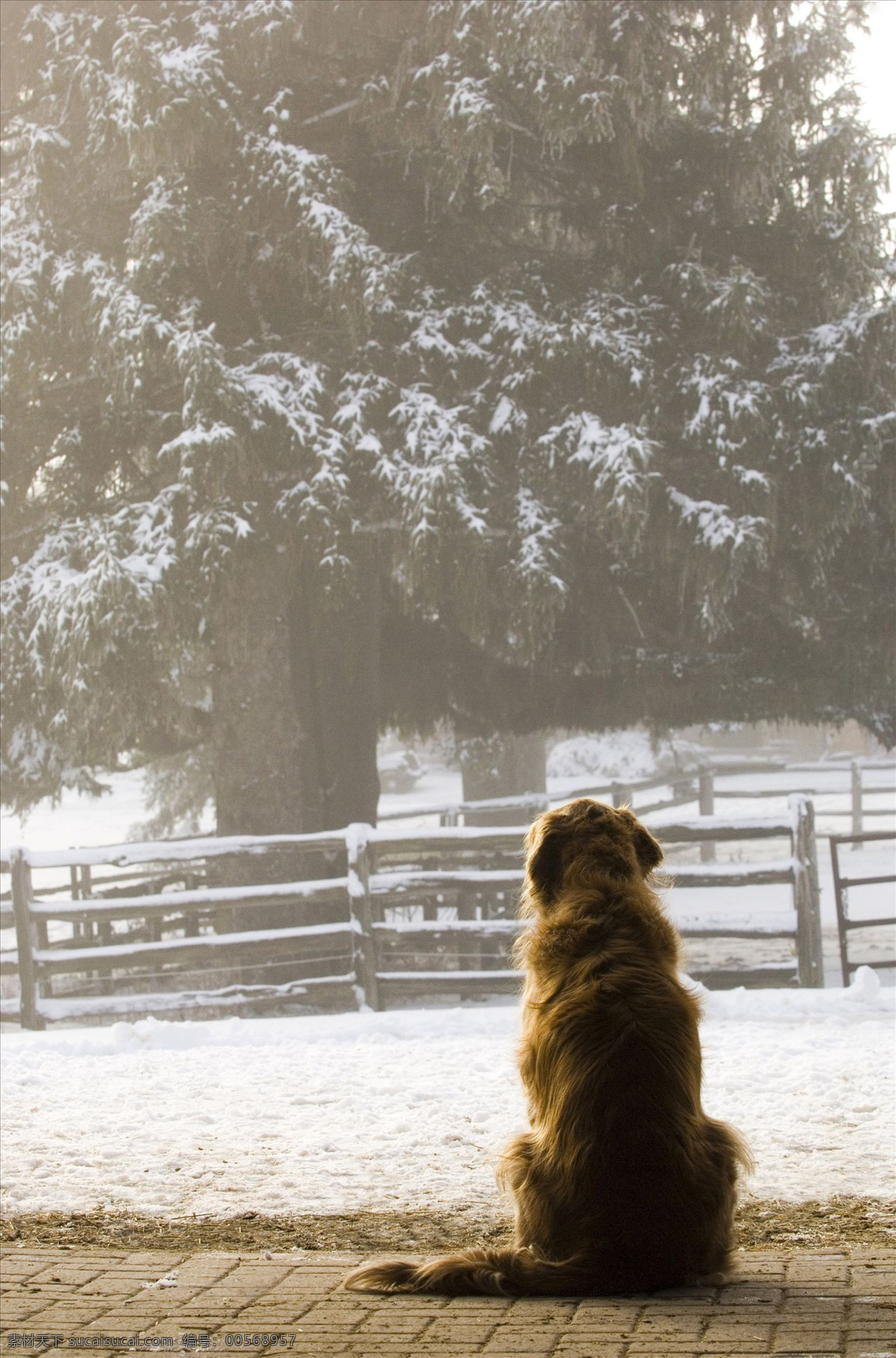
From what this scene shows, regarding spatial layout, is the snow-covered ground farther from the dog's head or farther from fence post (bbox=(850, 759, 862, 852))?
fence post (bbox=(850, 759, 862, 852))

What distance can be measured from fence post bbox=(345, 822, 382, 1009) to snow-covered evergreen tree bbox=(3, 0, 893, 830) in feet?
7.82

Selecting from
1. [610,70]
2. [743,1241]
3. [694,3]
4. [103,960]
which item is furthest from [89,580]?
[743,1241]

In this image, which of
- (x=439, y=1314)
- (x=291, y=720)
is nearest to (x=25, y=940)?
(x=291, y=720)

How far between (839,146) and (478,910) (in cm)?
976

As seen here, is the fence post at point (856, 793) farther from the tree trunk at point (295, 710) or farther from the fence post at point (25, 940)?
the fence post at point (25, 940)

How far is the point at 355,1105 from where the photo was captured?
714cm

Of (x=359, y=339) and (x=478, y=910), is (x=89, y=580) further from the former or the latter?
(x=478, y=910)

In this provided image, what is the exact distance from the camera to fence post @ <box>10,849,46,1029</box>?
1081cm

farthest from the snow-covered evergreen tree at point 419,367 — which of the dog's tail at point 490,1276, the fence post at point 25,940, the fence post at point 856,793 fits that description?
the fence post at point 856,793

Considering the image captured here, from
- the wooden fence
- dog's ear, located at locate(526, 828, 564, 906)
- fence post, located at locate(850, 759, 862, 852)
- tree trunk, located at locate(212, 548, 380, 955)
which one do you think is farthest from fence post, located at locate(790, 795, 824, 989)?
fence post, located at locate(850, 759, 862, 852)

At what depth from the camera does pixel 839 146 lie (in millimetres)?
12773

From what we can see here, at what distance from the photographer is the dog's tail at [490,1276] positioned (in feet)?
12.1

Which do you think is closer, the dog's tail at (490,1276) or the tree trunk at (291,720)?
the dog's tail at (490,1276)

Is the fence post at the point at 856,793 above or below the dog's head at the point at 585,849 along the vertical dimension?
below
